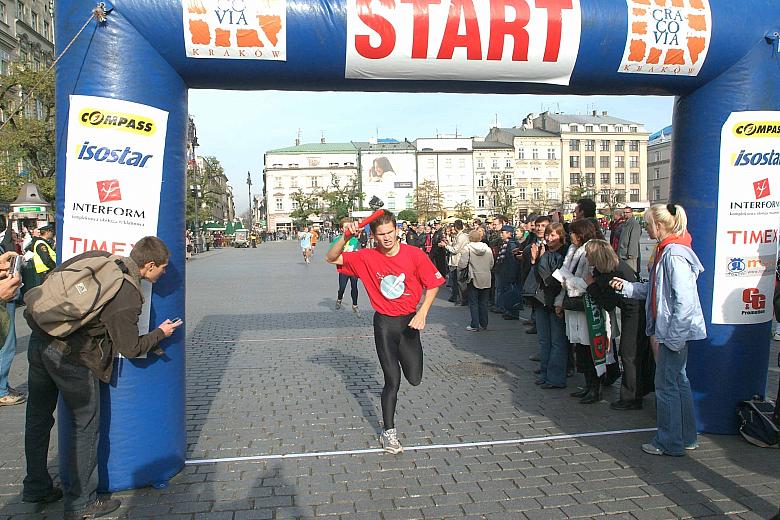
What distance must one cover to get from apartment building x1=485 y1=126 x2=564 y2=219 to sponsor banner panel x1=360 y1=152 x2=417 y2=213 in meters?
17.6

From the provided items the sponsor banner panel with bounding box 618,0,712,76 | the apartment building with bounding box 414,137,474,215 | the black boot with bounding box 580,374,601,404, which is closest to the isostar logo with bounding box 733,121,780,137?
the sponsor banner panel with bounding box 618,0,712,76

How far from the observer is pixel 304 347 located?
905cm

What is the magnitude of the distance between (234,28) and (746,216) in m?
4.19

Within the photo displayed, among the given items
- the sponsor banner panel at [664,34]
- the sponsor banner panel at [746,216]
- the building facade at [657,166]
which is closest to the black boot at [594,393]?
the sponsor banner panel at [746,216]

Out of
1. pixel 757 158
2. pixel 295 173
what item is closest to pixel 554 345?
pixel 757 158

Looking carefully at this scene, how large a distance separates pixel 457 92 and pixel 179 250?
2.48 meters

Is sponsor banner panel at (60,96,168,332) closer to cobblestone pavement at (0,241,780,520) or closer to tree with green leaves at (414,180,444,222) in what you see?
cobblestone pavement at (0,241,780,520)

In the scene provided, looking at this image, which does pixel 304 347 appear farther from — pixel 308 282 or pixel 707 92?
pixel 308 282

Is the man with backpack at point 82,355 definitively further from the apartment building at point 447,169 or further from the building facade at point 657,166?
the building facade at point 657,166

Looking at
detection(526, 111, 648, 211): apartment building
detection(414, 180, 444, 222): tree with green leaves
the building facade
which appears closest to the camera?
detection(414, 180, 444, 222): tree with green leaves

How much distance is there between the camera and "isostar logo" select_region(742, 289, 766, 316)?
509cm

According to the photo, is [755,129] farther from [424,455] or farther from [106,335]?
[106,335]

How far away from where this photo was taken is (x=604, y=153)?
331ft

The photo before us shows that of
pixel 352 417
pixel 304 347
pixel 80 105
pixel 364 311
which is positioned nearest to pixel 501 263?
pixel 364 311
